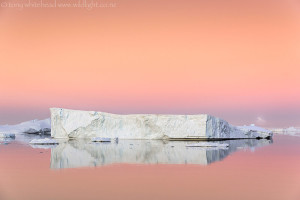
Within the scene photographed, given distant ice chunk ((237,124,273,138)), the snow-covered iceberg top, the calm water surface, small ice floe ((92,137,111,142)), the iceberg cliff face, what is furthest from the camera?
the snow-covered iceberg top

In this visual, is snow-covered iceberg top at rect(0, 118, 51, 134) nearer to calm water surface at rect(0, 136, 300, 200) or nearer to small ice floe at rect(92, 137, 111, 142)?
small ice floe at rect(92, 137, 111, 142)

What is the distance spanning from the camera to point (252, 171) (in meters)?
7.93

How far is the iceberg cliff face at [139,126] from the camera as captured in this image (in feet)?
66.8

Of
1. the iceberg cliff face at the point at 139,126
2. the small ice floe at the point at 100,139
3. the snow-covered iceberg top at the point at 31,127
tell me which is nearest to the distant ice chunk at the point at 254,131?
the iceberg cliff face at the point at 139,126

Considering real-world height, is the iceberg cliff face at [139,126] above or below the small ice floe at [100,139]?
above

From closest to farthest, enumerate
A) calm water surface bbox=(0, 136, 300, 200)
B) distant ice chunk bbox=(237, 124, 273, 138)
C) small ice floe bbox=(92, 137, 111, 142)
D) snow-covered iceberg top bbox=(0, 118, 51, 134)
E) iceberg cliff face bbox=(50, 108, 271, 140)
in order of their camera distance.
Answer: calm water surface bbox=(0, 136, 300, 200) < small ice floe bbox=(92, 137, 111, 142) < iceberg cliff face bbox=(50, 108, 271, 140) < distant ice chunk bbox=(237, 124, 273, 138) < snow-covered iceberg top bbox=(0, 118, 51, 134)

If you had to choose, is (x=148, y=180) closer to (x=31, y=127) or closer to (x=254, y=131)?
(x=254, y=131)

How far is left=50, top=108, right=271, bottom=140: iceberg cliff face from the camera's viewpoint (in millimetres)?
20359

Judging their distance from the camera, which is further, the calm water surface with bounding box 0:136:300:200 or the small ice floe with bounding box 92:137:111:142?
the small ice floe with bounding box 92:137:111:142

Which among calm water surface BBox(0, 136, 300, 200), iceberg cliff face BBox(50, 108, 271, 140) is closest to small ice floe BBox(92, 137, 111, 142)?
iceberg cliff face BBox(50, 108, 271, 140)

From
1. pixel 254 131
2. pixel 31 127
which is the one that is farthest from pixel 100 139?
pixel 31 127

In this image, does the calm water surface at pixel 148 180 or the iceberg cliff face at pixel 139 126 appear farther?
the iceberg cliff face at pixel 139 126

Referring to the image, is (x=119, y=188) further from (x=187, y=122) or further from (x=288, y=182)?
(x=187, y=122)

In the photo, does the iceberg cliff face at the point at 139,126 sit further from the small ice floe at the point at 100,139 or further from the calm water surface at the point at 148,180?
the calm water surface at the point at 148,180
